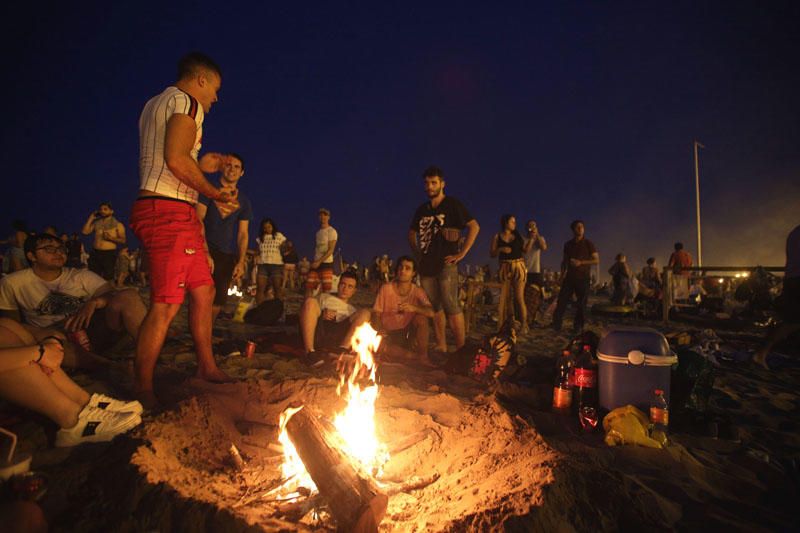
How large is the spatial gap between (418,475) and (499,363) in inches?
74.6

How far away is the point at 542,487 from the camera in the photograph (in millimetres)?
1634

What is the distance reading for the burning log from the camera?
1548 millimetres

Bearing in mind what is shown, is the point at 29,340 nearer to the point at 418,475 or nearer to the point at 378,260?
the point at 418,475

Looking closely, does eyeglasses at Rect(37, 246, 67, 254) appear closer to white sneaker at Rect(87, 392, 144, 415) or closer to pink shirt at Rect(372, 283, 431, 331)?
white sneaker at Rect(87, 392, 144, 415)

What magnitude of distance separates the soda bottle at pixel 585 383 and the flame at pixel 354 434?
5.14 feet

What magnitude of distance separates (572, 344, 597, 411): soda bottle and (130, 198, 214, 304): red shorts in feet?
9.99

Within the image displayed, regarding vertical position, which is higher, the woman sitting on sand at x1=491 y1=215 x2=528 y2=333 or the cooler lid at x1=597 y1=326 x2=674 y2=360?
the woman sitting on sand at x1=491 y1=215 x2=528 y2=333

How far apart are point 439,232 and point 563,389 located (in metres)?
2.41

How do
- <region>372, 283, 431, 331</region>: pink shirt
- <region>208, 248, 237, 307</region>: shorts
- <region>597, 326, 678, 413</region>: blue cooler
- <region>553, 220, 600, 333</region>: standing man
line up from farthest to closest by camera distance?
1. <region>553, 220, 600, 333</region>: standing man
2. <region>372, 283, 431, 331</region>: pink shirt
3. <region>208, 248, 237, 307</region>: shorts
4. <region>597, 326, 678, 413</region>: blue cooler

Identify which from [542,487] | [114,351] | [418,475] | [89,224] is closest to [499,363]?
[418,475]

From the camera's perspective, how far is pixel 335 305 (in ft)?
15.7

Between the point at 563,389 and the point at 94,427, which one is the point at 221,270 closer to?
the point at 94,427

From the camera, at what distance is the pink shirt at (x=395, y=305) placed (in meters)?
4.88

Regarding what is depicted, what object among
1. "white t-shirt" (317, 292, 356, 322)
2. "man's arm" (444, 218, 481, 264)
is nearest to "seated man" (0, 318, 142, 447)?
"white t-shirt" (317, 292, 356, 322)
